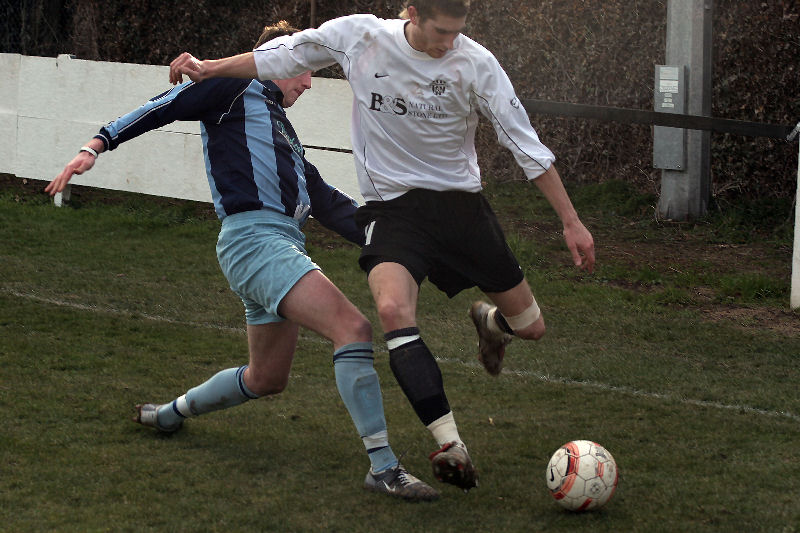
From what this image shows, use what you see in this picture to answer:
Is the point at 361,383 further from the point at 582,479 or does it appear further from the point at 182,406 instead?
the point at 182,406

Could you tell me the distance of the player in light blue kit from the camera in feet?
15.0

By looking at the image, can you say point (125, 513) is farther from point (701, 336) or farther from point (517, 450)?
point (701, 336)

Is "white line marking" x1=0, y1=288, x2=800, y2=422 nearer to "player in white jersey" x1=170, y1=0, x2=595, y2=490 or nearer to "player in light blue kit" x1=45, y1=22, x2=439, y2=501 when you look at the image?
"player in white jersey" x1=170, y1=0, x2=595, y2=490

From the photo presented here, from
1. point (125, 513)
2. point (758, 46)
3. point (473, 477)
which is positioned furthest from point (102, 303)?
point (758, 46)

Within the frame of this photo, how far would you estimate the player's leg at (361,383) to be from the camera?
179 inches

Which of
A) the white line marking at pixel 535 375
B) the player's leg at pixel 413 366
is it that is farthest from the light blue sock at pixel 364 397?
the white line marking at pixel 535 375

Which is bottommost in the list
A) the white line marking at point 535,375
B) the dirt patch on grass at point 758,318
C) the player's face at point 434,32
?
the dirt patch on grass at point 758,318

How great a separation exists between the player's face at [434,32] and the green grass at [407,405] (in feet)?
5.77

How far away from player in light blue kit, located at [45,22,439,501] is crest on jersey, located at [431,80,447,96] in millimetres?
798

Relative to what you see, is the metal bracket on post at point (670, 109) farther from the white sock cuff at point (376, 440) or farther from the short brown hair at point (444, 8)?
the white sock cuff at point (376, 440)

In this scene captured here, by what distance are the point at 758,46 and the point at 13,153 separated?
25.2 feet

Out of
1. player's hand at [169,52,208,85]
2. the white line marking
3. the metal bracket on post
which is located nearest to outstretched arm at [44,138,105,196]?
player's hand at [169,52,208,85]

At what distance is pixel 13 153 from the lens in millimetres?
12500

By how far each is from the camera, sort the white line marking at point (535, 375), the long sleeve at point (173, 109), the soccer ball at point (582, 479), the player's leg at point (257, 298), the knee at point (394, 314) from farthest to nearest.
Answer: the white line marking at point (535, 375) → the long sleeve at point (173, 109) → the player's leg at point (257, 298) → the knee at point (394, 314) → the soccer ball at point (582, 479)
